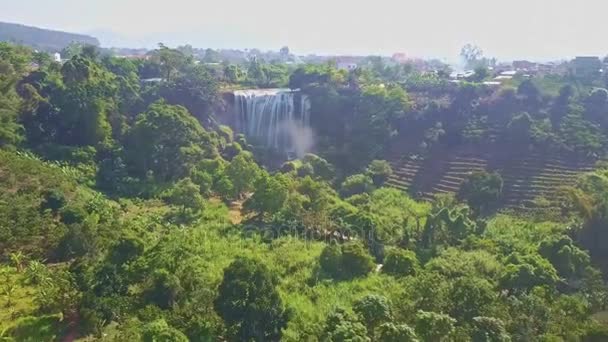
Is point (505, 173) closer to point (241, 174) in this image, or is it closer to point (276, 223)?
point (276, 223)

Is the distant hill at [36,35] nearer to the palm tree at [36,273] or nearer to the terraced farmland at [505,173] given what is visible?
the terraced farmland at [505,173]

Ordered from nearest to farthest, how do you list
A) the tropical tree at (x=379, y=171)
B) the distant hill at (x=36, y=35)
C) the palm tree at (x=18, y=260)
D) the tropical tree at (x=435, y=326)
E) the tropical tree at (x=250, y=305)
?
the tropical tree at (x=435, y=326), the tropical tree at (x=250, y=305), the palm tree at (x=18, y=260), the tropical tree at (x=379, y=171), the distant hill at (x=36, y=35)

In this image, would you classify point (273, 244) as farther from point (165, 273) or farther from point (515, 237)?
point (515, 237)

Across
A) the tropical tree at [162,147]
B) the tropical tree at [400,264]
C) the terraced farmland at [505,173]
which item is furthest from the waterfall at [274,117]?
the tropical tree at [400,264]

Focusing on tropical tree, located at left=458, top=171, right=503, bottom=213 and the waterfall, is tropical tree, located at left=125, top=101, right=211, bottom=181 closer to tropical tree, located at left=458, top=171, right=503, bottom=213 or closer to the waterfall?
the waterfall

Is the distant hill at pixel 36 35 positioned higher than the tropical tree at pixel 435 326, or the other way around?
the distant hill at pixel 36 35

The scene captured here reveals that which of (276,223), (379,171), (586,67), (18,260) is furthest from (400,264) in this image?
(586,67)
